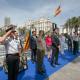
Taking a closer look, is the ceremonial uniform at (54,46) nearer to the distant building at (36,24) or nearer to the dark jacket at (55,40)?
the dark jacket at (55,40)

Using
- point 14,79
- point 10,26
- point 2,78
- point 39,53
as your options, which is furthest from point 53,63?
point 10,26

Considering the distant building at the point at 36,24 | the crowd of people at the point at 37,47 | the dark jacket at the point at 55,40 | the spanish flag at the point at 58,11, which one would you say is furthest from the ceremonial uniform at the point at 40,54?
the spanish flag at the point at 58,11

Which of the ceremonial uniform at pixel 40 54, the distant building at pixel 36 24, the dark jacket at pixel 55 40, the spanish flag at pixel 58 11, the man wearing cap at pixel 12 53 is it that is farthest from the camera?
the spanish flag at pixel 58 11

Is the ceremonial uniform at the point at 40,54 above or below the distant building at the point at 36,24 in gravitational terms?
below

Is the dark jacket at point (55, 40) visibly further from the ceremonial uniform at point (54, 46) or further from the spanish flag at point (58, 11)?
the spanish flag at point (58, 11)

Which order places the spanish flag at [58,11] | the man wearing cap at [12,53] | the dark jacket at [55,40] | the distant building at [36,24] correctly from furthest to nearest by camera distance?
1. the spanish flag at [58,11]
2. the distant building at [36,24]
3. the dark jacket at [55,40]
4. the man wearing cap at [12,53]

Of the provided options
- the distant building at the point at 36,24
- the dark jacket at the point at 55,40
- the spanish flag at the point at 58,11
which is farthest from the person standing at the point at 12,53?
the spanish flag at the point at 58,11

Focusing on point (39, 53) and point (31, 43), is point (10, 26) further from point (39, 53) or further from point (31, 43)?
point (31, 43)

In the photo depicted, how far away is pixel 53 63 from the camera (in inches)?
417

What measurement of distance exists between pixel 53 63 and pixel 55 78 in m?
2.92

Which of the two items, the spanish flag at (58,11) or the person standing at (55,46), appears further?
the spanish flag at (58,11)

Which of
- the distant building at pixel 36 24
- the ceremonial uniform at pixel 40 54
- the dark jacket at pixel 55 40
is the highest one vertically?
the distant building at pixel 36 24

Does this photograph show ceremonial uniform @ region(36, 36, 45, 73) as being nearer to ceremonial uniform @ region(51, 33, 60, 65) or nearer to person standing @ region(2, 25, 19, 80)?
ceremonial uniform @ region(51, 33, 60, 65)

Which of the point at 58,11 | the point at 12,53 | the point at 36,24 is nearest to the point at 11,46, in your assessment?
the point at 12,53
